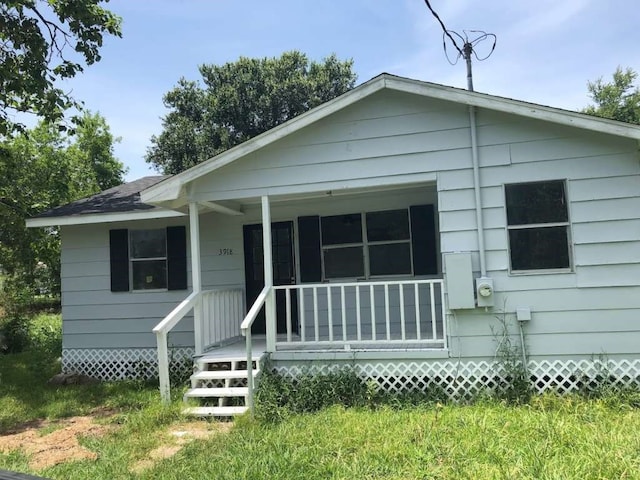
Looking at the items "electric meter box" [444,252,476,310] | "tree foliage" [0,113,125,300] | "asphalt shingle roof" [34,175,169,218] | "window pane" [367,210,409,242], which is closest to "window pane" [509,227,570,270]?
"electric meter box" [444,252,476,310]

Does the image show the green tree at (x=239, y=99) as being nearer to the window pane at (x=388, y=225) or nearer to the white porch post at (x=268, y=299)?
the window pane at (x=388, y=225)

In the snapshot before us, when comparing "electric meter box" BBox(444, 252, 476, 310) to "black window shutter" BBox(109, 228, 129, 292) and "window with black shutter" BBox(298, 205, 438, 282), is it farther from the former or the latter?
"black window shutter" BBox(109, 228, 129, 292)

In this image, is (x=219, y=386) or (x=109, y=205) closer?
(x=219, y=386)

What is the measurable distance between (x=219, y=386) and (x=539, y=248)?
4.40 m

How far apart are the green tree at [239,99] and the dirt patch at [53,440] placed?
1882 centimetres

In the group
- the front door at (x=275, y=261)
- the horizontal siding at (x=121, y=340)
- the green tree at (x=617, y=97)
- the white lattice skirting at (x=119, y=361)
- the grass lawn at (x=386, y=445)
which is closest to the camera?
the grass lawn at (x=386, y=445)

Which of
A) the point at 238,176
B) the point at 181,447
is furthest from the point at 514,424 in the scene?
the point at 238,176

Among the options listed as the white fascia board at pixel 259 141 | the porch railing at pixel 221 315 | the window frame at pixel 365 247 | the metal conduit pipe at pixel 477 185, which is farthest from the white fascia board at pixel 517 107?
the porch railing at pixel 221 315

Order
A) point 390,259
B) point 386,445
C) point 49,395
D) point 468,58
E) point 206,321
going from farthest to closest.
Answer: point 468,58 → point 390,259 → point 49,395 → point 206,321 → point 386,445

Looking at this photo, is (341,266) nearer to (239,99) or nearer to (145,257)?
(145,257)

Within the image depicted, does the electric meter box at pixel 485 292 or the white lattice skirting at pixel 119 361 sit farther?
the white lattice skirting at pixel 119 361

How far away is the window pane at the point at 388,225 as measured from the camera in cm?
791

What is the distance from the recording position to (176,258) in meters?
8.46

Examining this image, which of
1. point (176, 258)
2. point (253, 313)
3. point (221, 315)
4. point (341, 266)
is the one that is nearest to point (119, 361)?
point (176, 258)
